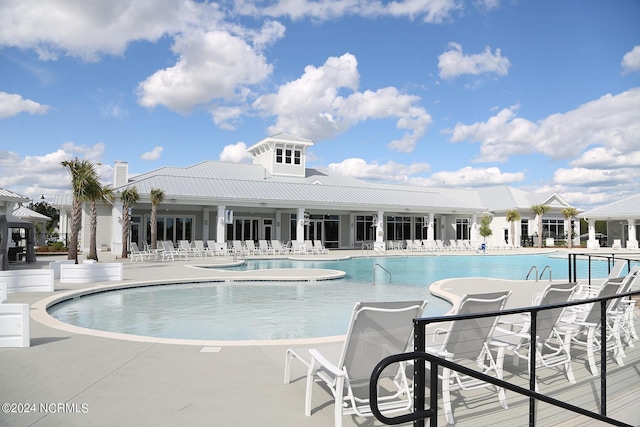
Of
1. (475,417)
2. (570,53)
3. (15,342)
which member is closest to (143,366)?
(15,342)

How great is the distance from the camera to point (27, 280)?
1077 cm

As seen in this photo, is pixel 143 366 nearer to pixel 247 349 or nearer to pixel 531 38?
pixel 247 349

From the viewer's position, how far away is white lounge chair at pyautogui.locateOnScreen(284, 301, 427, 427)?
3402mm

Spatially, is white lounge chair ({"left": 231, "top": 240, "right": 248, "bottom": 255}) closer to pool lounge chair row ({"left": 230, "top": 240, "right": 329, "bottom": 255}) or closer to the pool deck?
pool lounge chair row ({"left": 230, "top": 240, "right": 329, "bottom": 255})

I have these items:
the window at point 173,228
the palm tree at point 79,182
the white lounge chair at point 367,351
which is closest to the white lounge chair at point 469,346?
the white lounge chair at point 367,351

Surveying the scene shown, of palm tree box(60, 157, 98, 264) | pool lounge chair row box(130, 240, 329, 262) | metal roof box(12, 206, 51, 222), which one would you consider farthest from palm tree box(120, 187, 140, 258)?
metal roof box(12, 206, 51, 222)

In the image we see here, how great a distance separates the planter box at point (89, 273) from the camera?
41.8 ft

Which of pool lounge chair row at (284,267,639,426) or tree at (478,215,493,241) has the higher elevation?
tree at (478,215,493,241)

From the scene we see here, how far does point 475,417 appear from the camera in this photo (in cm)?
363

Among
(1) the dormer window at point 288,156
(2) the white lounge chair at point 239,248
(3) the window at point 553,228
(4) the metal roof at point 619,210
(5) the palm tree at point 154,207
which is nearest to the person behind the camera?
(5) the palm tree at point 154,207

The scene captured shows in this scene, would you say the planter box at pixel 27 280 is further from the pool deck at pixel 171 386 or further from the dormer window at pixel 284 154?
the dormer window at pixel 284 154

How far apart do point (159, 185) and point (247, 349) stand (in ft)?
73.7

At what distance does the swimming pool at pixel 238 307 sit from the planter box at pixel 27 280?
870 millimetres

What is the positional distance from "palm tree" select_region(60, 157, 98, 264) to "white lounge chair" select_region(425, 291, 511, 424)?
17216 millimetres
